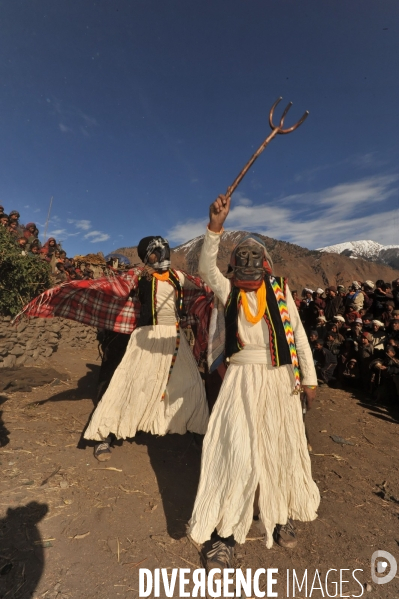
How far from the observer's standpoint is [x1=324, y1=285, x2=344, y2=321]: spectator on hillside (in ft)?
33.1

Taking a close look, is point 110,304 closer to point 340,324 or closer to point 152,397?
point 152,397

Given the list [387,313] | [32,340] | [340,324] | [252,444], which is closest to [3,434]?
[252,444]

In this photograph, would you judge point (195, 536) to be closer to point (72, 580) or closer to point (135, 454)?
point (72, 580)

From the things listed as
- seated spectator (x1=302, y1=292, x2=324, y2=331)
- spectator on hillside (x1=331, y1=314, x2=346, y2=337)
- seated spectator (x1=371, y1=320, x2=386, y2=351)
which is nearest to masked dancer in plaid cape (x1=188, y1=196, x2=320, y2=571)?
seated spectator (x1=371, y1=320, x2=386, y2=351)

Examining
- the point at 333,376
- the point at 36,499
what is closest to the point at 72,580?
the point at 36,499

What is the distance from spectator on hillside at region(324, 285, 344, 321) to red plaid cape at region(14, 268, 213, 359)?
680cm

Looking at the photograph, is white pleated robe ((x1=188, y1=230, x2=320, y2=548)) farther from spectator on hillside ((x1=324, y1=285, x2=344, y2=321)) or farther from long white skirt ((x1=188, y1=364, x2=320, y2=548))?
spectator on hillside ((x1=324, y1=285, x2=344, y2=321))

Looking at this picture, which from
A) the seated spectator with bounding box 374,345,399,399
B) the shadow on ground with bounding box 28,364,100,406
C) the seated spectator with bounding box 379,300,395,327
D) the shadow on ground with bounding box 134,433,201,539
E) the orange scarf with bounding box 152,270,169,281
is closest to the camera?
the shadow on ground with bounding box 134,433,201,539

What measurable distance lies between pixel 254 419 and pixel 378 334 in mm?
6182

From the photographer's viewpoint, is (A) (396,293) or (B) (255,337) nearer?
(B) (255,337)

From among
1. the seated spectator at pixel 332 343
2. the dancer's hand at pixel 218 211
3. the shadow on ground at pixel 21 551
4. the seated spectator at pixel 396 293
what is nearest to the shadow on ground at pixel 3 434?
the shadow on ground at pixel 21 551

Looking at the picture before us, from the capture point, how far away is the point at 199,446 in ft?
14.2

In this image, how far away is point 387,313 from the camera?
7.86 meters

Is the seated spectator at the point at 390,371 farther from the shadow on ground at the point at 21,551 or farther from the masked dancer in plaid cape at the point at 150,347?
the shadow on ground at the point at 21,551
